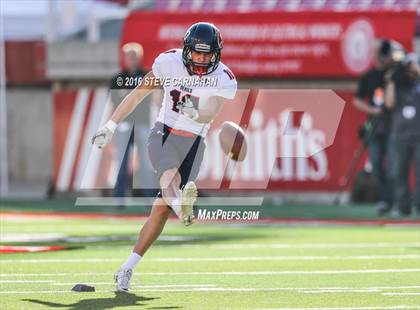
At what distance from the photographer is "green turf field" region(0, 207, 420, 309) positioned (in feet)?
24.2

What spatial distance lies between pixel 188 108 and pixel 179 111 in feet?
0.23

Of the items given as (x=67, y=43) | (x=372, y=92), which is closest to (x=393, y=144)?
(x=372, y=92)

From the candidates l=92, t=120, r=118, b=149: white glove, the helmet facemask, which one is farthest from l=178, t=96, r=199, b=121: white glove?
l=92, t=120, r=118, b=149: white glove

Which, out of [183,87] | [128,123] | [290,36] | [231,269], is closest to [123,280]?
[183,87]

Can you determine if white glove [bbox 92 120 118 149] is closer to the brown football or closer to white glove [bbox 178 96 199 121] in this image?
white glove [bbox 178 96 199 121]

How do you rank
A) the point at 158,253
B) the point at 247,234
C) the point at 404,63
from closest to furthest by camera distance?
the point at 158,253 < the point at 247,234 < the point at 404,63

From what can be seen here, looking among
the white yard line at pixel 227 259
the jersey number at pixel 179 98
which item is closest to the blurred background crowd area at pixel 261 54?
the white yard line at pixel 227 259

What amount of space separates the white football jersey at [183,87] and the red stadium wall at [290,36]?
933 cm

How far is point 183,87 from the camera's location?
8422 mm

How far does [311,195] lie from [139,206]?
255 centimetres

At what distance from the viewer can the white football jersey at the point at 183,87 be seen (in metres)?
8.36

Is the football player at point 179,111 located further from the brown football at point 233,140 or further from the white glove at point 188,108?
the brown football at point 233,140

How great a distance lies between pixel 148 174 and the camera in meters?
17.3

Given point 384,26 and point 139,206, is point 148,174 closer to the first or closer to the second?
point 139,206
